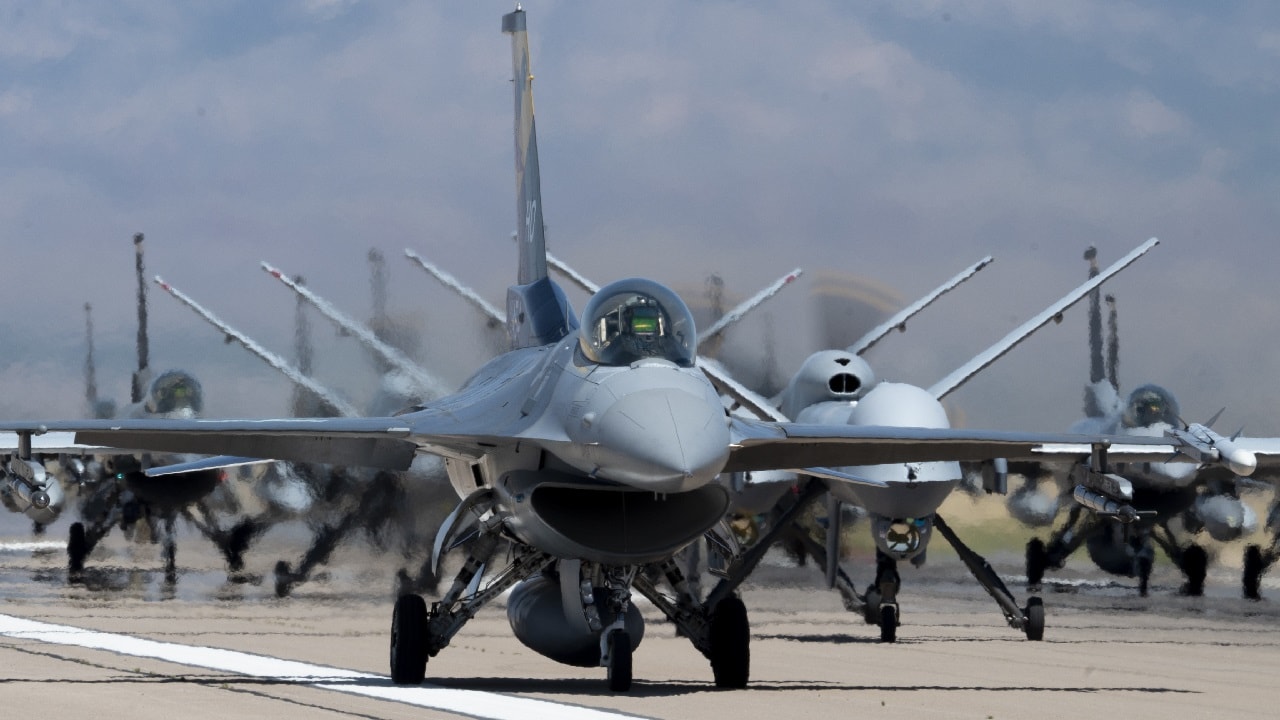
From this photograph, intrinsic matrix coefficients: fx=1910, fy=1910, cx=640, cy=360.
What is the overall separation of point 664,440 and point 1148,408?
67.2 ft

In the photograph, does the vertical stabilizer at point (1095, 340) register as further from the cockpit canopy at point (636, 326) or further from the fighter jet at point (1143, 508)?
the cockpit canopy at point (636, 326)

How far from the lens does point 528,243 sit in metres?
19.1

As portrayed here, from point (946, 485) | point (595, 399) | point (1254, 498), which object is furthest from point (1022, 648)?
point (1254, 498)

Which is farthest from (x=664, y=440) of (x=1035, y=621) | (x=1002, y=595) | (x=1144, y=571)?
(x=1144, y=571)

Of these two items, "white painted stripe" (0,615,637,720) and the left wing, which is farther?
the left wing

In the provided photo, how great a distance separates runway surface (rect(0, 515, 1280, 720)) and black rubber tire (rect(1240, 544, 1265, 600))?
0.58 metres

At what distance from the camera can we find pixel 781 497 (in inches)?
1025

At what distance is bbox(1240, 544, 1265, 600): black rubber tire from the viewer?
104 feet

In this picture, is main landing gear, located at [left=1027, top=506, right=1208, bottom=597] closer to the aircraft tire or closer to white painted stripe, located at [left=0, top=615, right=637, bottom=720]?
white painted stripe, located at [left=0, top=615, right=637, bottom=720]

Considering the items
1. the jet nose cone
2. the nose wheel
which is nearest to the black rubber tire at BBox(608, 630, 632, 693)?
the jet nose cone

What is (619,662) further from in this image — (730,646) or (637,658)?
(637,658)

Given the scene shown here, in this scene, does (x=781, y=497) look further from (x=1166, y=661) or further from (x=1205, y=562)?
(x=1205, y=562)

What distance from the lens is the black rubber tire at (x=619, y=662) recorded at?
14242 mm

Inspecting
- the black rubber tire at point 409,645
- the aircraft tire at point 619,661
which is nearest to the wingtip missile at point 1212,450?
the aircraft tire at point 619,661
